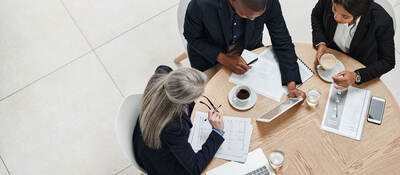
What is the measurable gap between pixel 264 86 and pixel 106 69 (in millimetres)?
1551

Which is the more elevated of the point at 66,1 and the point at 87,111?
the point at 66,1

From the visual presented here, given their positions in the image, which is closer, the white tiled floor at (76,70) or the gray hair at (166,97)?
the gray hair at (166,97)

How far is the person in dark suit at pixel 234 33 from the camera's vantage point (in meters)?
1.77

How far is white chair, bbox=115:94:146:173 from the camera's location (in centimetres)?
159

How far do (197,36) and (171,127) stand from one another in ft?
2.32

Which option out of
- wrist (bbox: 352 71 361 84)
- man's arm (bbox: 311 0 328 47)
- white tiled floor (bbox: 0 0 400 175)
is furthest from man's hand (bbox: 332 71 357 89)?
white tiled floor (bbox: 0 0 400 175)

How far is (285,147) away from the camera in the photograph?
1646mm

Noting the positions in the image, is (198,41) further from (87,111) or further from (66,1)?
(66,1)

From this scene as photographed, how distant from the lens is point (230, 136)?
1.69 m

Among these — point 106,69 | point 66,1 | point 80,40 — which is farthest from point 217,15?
point 66,1

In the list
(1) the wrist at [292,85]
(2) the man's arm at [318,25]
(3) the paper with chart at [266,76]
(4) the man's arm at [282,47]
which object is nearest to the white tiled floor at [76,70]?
(2) the man's arm at [318,25]

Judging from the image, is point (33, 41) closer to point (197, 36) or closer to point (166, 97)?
point (197, 36)

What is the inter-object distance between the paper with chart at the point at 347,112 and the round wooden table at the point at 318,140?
28mm

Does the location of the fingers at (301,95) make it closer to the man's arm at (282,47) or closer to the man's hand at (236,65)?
the man's arm at (282,47)
